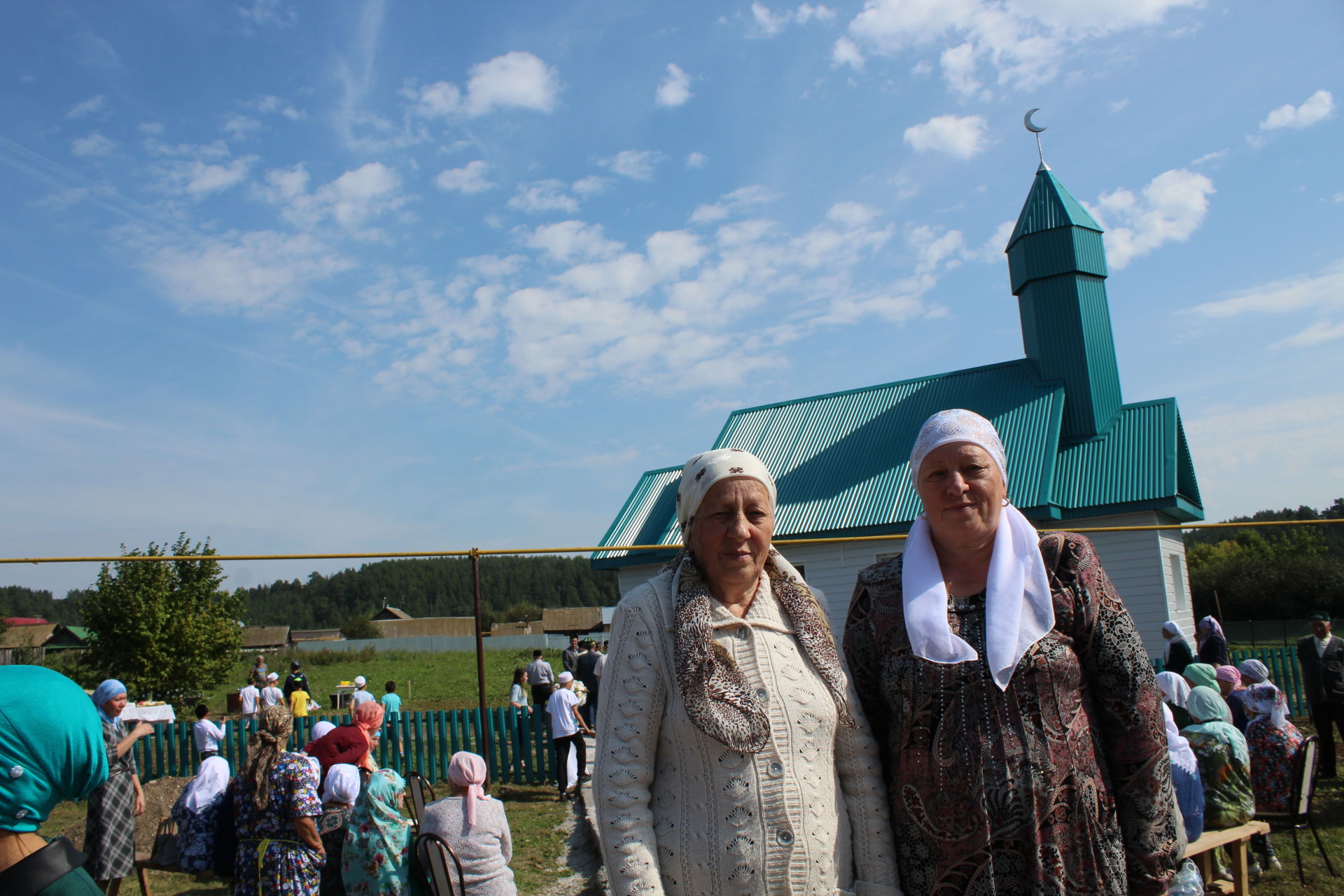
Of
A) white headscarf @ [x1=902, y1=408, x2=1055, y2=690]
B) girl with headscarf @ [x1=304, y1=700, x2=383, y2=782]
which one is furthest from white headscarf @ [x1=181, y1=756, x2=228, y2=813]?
white headscarf @ [x1=902, y1=408, x2=1055, y2=690]

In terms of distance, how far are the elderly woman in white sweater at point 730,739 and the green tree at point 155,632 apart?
26.1 metres

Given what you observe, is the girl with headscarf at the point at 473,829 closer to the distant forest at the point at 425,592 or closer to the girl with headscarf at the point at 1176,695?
the girl with headscarf at the point at 1176,695

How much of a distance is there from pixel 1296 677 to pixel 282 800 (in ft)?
47.9

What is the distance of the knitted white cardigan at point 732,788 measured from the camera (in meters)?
1.97

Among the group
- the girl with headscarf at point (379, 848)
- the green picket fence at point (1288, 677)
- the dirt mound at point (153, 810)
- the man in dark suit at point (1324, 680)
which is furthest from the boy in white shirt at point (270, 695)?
the man in dark suit at point (1324, 680)

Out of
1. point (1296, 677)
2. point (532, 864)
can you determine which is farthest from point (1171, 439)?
point (532, 864)

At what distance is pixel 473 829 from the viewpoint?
14.8 ft

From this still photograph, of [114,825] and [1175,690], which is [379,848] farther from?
[1175,690]

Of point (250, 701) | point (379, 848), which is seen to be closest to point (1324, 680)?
point (379, 848)

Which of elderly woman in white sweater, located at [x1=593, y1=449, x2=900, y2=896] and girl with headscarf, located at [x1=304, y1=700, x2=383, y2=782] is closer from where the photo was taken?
elderly woman in white sweater, located at [x1=593, y1=449, x2=900, y2=896]

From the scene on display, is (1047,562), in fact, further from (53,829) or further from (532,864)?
(53,829)

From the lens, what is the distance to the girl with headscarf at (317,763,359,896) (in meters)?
4.85

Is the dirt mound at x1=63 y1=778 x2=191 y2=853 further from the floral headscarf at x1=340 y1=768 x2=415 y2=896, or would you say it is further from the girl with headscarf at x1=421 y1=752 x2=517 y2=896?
the girl with headscarf at x1=421 y1=752 x2=517 y2=896

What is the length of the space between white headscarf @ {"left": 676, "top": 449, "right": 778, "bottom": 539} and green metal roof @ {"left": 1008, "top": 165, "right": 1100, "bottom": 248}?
17.9m
